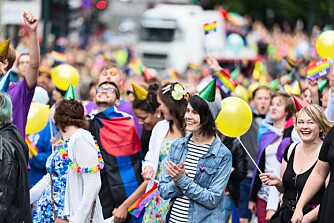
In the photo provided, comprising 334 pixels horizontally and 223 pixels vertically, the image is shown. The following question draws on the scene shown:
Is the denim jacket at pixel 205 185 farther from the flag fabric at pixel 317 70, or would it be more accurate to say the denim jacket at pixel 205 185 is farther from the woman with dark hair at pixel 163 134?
the flag fabric at pixel 317 70

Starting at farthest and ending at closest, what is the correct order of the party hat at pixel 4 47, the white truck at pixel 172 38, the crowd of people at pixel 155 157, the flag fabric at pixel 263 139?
the white truck at pixel 172 38 → the flag fabric at pixel 263 139 → the party hat at pixel 4 47 → the crowd of people at pixel 155 157

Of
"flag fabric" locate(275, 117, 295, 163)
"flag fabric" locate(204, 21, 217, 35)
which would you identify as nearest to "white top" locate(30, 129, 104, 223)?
"flag fabric" locate(275, 117, 295, 163)

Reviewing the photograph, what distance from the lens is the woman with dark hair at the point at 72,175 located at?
8.07 metres

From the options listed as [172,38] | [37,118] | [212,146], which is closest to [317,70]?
[212,146]

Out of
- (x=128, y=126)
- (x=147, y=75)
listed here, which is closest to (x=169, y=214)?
(x=128, y=126)

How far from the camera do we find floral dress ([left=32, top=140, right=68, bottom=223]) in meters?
8.26

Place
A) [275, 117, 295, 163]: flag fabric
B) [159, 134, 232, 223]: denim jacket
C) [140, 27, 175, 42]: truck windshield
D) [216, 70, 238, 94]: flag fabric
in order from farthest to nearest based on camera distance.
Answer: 1. [140, 27, 175, 42]: truck windshield
2. [216, 70, 238, 94]: flag fabric
3. [275, 117, 295, 163]: flag fabric
4. [159, 134, 232, 223]: denim jacket

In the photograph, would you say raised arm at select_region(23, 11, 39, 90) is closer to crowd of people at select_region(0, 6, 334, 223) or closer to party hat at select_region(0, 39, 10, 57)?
crowd of people at select_region(0, 6, 334, 223)

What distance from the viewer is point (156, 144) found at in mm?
9234

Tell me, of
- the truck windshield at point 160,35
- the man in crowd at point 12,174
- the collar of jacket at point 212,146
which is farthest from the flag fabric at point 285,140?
the truck windshield at point 160,35

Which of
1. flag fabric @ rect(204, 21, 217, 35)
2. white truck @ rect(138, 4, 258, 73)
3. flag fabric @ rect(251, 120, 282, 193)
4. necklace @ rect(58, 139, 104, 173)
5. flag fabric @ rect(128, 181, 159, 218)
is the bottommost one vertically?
white truck @ rect(138, 4, 258, 73)

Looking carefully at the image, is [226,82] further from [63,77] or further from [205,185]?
[205,185]

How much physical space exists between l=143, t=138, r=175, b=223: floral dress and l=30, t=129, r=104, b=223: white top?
0.89m

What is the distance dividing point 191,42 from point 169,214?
27701 mm
